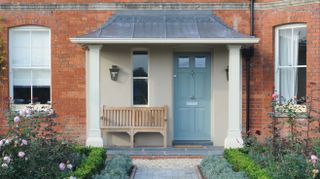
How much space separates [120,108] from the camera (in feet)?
46.4

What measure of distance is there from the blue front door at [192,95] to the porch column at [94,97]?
2.56m

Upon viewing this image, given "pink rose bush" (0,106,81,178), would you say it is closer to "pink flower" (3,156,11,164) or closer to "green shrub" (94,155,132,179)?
"pink flower" (3,156,11,164)

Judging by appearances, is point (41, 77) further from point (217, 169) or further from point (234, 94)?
point (217, 169)

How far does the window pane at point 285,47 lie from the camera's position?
13.9m

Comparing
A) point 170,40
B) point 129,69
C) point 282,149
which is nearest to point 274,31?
point 170,40

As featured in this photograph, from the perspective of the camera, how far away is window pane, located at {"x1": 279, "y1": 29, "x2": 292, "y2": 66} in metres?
13.9

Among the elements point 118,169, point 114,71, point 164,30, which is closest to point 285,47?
point 164,30

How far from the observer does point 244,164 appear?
9234mm

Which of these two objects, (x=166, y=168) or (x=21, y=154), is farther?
(x=166, y=168)

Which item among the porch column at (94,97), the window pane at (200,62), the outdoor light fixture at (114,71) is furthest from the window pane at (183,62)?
the porch column at (94,97)

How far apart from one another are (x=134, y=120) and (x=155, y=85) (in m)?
1.20

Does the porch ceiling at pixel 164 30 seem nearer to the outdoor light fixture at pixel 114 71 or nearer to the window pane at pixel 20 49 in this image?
Result: the outdoor light fixture at pixel 114 71

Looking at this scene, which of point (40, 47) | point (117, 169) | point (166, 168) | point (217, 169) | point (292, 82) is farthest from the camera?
point (40, 47)

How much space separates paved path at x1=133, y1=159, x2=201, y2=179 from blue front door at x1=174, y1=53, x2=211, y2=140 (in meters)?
2.67
